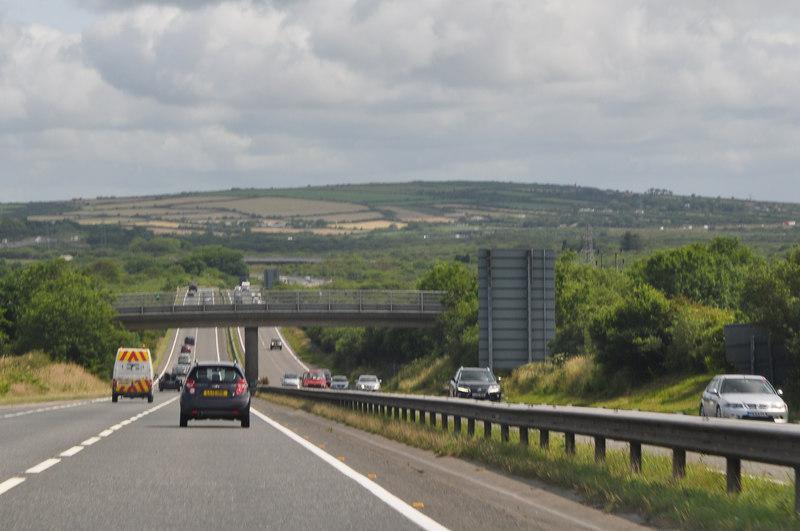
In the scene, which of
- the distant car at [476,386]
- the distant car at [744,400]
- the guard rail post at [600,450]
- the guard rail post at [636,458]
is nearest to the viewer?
the guard rail post at [636,458]

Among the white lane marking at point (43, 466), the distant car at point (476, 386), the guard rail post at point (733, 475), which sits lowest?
the distant car at point (476, 386)

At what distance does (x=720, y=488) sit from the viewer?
39.8ft

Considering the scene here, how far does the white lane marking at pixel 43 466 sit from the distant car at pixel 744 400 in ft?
58.8

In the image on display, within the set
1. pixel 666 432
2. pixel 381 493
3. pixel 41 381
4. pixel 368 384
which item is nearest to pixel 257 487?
pixel 381 493

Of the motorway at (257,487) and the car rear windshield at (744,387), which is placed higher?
the motorway at (257,487)

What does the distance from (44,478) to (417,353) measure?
107 metres

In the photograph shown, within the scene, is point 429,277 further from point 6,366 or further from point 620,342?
point 620,342

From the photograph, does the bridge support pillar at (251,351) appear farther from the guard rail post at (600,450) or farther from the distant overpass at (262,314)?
the guard rail post at (600,450)

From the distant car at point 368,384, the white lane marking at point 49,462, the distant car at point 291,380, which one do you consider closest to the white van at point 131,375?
the distant car at point 368,384

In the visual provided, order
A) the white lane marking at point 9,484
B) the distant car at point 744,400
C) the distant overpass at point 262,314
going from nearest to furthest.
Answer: the white lane marking at point 9,484
the distant car at point 744,400
the distant overpass at point 262,314

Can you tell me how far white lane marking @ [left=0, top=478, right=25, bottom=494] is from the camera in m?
13.2

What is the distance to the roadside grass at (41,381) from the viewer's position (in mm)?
62344

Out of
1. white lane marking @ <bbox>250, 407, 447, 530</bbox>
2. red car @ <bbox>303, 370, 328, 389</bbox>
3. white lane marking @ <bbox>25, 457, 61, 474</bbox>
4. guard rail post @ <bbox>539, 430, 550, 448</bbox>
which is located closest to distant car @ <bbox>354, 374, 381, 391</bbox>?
red car @ <bbox>303, 370, 328, 389</bbox>

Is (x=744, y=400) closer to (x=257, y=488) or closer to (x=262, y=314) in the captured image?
(x=257, y=488)
